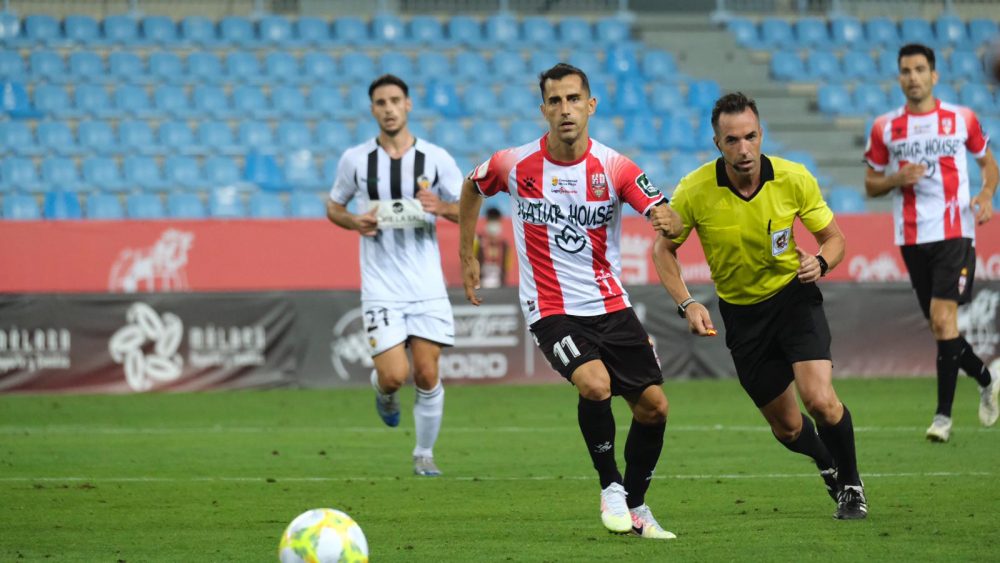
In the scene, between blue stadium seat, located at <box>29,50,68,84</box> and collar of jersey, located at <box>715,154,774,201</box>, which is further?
blue stadium seat, located at <box>29,50,68,84</box>

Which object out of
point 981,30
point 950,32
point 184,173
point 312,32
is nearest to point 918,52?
point 184,173

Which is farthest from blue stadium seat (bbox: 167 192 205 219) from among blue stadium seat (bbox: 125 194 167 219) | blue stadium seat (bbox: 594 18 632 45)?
blue stadium seat (bbox: 594 18 632 45)

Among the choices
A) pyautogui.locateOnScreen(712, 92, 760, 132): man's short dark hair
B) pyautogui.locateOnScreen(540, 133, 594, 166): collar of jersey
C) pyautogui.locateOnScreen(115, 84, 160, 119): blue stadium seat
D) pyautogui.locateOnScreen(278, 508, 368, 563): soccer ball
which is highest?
pyautogui.locateOnScreen(115, 84, 160, 119): blue stadium seat

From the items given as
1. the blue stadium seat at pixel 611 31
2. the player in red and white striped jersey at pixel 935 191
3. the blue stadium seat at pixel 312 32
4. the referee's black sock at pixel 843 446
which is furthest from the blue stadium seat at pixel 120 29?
the referee's black sock at pixel 843 446

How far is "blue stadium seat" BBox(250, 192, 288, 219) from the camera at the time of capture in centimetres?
2052

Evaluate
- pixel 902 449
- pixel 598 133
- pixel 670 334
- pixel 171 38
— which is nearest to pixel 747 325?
pixel 902 449

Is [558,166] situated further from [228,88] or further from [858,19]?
[858,19]

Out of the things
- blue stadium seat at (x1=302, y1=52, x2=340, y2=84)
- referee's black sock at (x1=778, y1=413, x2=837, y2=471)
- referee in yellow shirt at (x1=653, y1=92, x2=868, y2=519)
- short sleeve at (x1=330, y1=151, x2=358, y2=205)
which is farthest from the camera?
blue stadium seat at (x1=302, y1=52, x2=340, y2=84)

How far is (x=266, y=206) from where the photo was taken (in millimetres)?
20578

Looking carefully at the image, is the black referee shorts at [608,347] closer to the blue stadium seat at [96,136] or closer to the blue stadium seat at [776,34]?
the blue stadium seat at [96,136]

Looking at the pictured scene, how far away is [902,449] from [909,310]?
7830 mm

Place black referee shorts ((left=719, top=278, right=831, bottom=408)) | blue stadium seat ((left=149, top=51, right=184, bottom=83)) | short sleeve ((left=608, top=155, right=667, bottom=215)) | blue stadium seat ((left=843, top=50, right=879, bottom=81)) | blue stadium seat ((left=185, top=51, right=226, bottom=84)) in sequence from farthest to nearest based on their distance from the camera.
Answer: blue stadium seat ((left=843, top=50, right=879, bottom=81)) → blue stadium seat ((left=185, top=51, right=226, bottom=84)) → blue stadium seat ((left=149, top=51, right=184, bottom=83)) → black referee shorts ((left=719, top=278, right=831, bottom=408)) → short sleeve ((left=608, top=155, right=667, bottom=215))

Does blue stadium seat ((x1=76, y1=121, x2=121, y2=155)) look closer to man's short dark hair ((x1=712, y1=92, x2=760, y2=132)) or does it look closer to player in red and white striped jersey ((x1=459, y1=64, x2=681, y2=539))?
player in red and white striped jersey ((x1=459, y1=64, x2=681, y2=539))

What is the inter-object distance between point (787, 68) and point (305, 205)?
Answer: 977 centimetres
